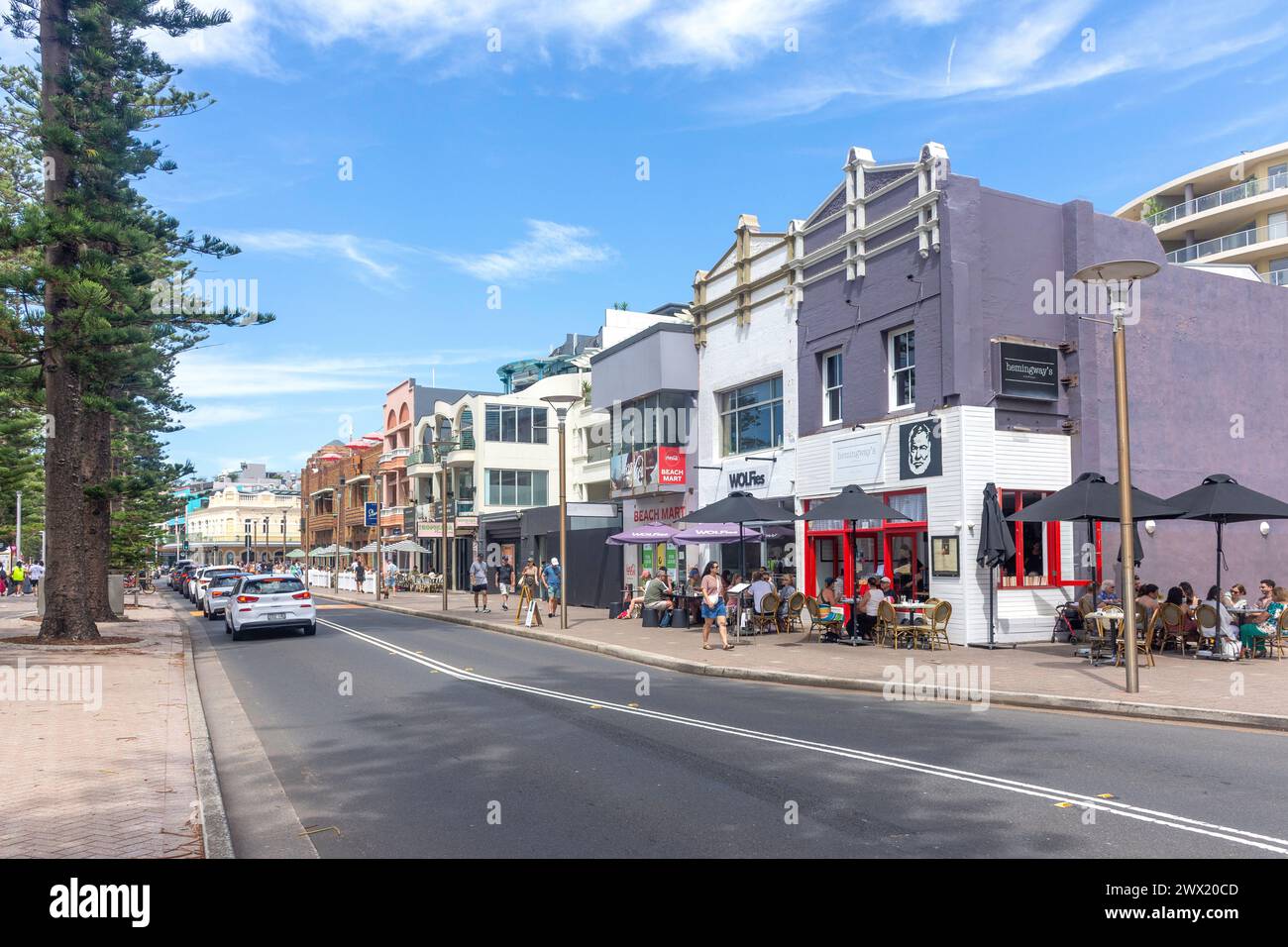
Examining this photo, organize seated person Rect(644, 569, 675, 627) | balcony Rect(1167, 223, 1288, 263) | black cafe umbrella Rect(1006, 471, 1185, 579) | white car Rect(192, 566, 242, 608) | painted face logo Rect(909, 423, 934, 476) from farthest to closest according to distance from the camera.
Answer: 1. balcony Rect(1167, 223, 1288, 263)
2. white car Rect(192, 566, 242, 608)
3. seated person Rect(644, 569, 675, 627)
4. painted face logo Rect(909, 423, 934, 476)
5. black cafe umbrella Rect(1006, 471, 1185, 579)

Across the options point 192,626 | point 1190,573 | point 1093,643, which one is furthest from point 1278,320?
point 192,626

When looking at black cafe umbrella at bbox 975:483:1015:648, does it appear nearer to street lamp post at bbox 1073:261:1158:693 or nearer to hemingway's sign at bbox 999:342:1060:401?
hemingway's sign at bbox 999:342:1060:401

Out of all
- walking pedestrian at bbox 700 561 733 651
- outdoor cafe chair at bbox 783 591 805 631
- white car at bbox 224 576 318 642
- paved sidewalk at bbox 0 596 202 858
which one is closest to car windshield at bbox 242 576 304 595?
white car at bbox 224 576 318 642

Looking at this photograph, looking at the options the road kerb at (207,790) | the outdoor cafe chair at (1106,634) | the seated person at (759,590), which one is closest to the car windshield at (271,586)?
the road kerb at (207,790)

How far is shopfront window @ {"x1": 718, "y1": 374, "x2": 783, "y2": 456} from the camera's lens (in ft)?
80.5

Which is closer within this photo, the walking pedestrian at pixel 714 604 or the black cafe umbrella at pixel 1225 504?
the black cafe umbrella at pixel 1225 504

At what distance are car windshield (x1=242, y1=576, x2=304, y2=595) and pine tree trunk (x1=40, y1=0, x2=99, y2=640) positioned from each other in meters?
3.61

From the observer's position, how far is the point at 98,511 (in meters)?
23.8

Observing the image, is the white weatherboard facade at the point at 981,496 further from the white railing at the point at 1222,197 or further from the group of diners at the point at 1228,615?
the white railing at the point at 1222,197

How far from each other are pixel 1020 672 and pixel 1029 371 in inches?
278

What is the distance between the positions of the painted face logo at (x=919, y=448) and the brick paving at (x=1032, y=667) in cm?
366

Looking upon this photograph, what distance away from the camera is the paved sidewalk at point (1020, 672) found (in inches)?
422
